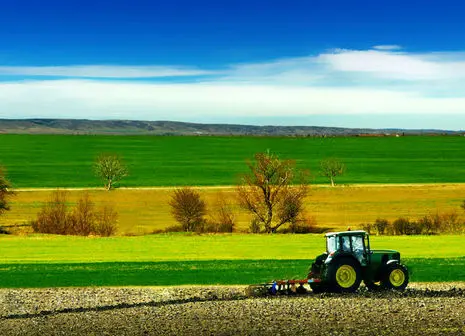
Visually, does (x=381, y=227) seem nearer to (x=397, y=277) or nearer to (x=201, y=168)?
(x=397, y=277)

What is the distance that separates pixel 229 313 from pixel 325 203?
73.4 metres

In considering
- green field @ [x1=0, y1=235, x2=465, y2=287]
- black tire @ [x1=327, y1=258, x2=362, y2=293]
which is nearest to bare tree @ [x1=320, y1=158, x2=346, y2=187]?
green field @ [x1=0, y1=235, x2=465, y2=287]

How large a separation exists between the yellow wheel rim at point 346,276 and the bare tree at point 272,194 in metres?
42.5

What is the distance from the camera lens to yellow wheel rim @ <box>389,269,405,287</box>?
928 inches

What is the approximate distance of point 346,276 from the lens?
22.9 metres

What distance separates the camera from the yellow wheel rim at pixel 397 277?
23.6 metres

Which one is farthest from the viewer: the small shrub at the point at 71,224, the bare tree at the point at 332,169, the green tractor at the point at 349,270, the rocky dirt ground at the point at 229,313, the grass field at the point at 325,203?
the bare tree at the point at 332,169

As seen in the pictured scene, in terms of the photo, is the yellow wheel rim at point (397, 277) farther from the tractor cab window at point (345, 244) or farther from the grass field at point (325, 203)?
the grass field at point (325, 203)

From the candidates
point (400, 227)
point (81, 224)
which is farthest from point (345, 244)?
point (81, 224)

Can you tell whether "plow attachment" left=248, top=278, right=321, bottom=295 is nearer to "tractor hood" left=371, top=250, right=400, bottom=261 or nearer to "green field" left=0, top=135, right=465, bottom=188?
"tractor hood" left=371, top=250, right=400, bottom=261

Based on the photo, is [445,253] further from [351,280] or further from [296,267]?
[351,280]

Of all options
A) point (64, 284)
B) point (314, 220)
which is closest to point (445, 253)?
point (64, 284)

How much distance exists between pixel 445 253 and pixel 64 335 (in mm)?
27578

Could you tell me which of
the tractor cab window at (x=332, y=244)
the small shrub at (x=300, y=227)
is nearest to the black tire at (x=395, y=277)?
the tractor cab window at (x=332, y=244)
